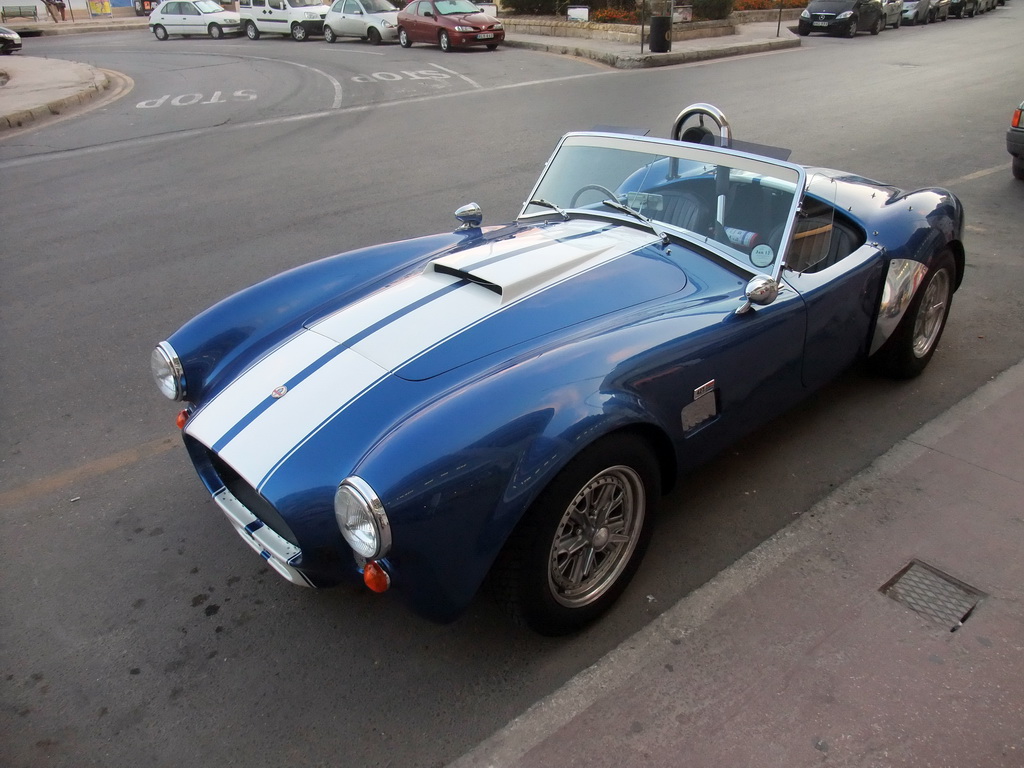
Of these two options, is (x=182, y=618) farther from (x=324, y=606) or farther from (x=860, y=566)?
(x=860, y=566)

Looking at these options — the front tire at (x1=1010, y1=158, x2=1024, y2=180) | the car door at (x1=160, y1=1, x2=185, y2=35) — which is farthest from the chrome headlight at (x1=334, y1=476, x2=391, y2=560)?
the car door at (x1=160, y1=1, x2=185, y2=35)

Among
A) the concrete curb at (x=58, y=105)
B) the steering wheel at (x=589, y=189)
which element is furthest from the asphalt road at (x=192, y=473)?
the steering wheel at (x=589, y=189)

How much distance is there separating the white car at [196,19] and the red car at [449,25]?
9314 mm

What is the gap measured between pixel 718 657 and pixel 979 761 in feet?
2.51

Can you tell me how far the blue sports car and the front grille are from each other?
1 centimetres

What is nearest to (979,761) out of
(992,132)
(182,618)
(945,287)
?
(182,618)

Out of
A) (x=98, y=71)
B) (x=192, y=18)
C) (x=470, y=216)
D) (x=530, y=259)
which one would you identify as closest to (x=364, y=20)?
(x=98, y=71)

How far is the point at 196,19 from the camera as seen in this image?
93.6 ft

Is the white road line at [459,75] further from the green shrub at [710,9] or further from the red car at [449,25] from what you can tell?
the green shrub at [710,9]

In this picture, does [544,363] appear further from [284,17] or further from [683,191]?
[284,17]

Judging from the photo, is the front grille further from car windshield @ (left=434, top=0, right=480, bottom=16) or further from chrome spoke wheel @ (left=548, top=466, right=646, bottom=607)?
car windshield @ (left=434, top=0, right=480, bottom=16)

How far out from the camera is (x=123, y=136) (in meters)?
11.6

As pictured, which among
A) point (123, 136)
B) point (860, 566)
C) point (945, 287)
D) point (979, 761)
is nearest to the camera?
point (979, 761)

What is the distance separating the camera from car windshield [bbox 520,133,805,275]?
11.1 ft
